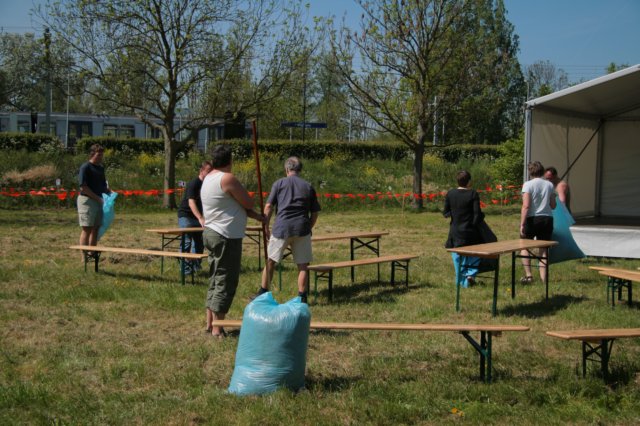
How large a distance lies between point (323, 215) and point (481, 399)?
50.8ft

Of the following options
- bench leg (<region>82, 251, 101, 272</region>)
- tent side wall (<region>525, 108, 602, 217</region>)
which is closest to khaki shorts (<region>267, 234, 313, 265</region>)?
bench leg (<region>82, 251, 101, 272</region>)

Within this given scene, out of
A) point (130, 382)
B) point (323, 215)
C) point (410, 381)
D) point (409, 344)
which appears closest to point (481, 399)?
point (410, 381)

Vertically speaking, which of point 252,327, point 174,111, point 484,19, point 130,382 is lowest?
point 130,382

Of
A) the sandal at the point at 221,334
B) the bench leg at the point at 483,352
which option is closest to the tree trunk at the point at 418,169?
the sandal at the point at 221,334

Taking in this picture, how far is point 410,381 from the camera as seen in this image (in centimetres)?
514

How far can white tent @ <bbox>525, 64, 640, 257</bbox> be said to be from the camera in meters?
12.8

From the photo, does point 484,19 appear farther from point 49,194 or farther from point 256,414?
point 256,414

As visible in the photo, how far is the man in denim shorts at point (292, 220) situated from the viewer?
7.32 metres

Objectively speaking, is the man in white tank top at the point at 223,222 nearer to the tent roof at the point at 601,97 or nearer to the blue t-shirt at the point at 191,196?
the blue t-shirt at the point at 191,196

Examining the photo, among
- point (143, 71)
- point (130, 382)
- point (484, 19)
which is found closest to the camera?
point (130, 382)

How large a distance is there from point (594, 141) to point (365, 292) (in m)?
9.69

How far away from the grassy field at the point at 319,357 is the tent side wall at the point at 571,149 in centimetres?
346

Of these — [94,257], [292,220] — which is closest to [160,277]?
[94,257]

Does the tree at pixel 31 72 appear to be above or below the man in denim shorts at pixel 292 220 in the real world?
above
